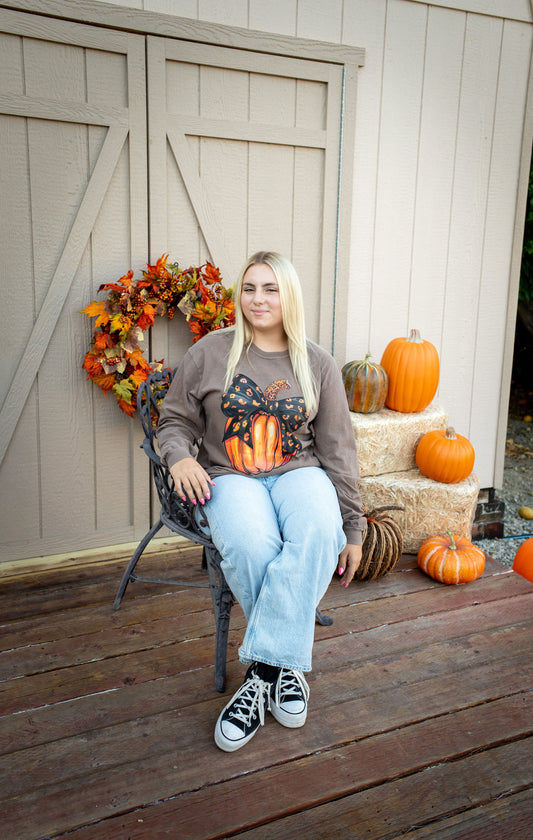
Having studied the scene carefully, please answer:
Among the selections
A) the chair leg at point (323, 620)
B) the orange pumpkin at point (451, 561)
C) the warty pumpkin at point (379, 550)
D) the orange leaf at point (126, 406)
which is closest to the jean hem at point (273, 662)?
the chair leg at point (323, 620)

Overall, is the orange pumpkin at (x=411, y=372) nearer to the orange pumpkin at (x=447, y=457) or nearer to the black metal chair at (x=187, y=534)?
the orange pumpkin at (x=447, y=457)

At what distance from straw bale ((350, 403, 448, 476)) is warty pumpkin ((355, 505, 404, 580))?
1.38 ft

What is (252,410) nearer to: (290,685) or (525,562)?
(290,685)

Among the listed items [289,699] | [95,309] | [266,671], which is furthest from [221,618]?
[95,309]

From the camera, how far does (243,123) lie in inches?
117

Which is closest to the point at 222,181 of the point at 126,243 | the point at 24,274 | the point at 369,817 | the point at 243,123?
the point at 243,123

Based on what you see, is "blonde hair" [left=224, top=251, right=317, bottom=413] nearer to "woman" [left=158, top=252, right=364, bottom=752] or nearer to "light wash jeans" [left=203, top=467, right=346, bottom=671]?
"woman" [left=158, top=252, right=364, bottom=752]

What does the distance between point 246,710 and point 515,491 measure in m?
3.62

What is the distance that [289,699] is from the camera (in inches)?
77.5

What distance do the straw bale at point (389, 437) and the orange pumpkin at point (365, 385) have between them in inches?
2.0

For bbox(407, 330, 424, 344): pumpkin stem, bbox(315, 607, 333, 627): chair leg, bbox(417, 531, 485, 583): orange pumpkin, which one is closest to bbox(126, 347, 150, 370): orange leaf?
bbox(315, 607, 333, 627): chair leg

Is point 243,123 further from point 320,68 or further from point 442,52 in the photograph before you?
point 442,52

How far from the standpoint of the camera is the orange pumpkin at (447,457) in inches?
122

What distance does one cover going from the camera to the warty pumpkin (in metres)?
2.80
